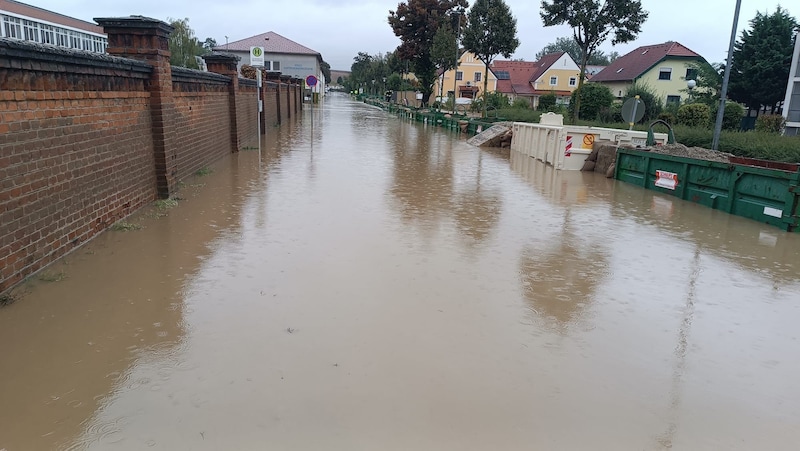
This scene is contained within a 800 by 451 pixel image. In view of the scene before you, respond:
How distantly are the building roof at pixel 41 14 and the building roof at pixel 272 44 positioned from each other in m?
21.0

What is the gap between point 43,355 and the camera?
378 cm

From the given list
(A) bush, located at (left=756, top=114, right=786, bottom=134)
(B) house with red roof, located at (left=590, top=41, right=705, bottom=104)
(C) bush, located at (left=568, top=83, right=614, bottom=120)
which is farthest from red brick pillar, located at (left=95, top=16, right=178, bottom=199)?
(B) house with red roof, located at (left=590, top=41, right=705, bottom=104)

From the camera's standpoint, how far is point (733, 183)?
9.65 metres

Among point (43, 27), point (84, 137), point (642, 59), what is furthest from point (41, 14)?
point (642, 59)

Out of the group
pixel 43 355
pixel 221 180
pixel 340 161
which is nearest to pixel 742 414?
pixel 43 355

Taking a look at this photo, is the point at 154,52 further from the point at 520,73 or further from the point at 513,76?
the point at 520,73

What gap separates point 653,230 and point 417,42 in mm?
51763

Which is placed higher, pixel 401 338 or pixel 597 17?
pixel 597 17

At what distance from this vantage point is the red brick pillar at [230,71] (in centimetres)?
1612

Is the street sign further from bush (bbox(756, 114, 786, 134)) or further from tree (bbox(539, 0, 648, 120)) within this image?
bush (bbox(756, 114, 786, 134))

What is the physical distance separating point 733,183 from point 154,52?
9.89m

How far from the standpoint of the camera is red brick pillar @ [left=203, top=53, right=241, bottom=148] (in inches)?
635

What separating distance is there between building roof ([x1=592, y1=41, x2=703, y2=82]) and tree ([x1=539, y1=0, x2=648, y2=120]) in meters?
30.0

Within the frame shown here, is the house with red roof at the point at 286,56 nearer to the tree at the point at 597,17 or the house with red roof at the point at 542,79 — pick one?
the house with red roof at the point at 542,79
